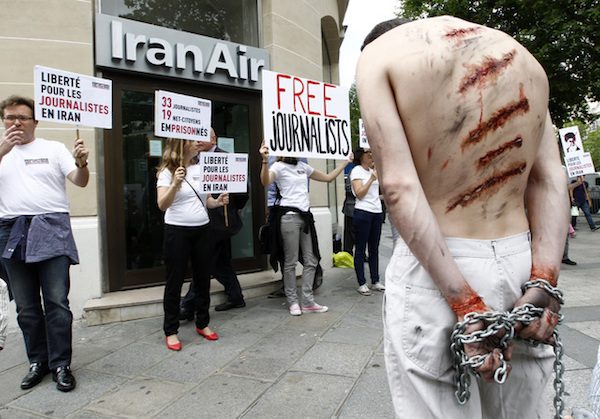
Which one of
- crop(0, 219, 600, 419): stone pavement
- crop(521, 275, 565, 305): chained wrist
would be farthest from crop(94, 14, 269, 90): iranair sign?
crop(521, 275, 565, 305): chained wrist

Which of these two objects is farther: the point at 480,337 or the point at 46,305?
the point at 46,305

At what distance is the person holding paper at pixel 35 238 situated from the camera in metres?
3.25

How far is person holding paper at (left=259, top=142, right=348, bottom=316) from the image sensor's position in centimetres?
492

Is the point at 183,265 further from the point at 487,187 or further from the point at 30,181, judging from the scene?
the point at 487,187

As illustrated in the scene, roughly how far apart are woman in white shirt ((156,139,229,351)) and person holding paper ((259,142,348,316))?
3.31 feet

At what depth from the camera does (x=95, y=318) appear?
15.7 ft

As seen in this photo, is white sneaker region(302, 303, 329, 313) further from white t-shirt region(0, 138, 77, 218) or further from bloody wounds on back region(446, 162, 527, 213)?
bloody wounds on back region(446, 162, 527, 213)

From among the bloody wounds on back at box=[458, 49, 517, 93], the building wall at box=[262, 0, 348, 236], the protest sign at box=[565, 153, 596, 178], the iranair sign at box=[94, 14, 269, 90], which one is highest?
the building wall at box=[262, 0, 348, 236]

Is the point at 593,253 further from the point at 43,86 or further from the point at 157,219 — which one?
the point at 43,86

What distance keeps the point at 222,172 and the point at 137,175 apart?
1829mm

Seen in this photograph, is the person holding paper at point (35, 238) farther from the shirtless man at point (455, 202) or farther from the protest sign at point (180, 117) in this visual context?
the shirtless man at point (455, 202)

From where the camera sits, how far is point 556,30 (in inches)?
546

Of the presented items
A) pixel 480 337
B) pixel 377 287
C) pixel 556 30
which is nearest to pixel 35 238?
pixel 480 337

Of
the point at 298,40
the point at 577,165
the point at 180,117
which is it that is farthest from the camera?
the point at 577,165
